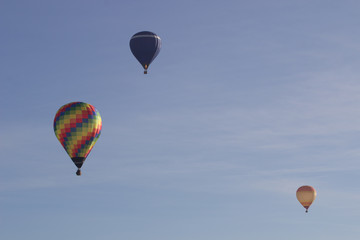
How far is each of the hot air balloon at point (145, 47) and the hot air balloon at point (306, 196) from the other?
143 feet

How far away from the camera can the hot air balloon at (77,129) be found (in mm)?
114875

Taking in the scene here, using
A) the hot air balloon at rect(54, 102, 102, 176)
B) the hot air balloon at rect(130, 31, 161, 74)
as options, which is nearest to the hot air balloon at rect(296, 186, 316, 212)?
the hot air balloon at rect(130, 31, 161, 74)

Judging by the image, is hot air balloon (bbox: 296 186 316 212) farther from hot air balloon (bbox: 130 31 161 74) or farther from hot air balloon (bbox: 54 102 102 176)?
hot air balloon (bbox: 54 102 102 176)

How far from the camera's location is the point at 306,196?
152m

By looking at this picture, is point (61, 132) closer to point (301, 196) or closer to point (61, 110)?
point (61, 110)

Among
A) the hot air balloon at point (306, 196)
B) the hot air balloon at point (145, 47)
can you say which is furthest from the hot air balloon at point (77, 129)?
the hot air balloon at point (306, 196)

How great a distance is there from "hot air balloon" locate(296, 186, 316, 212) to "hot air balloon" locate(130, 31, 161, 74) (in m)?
43.6

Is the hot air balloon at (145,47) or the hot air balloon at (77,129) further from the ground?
the hot air balloon at (145,47)

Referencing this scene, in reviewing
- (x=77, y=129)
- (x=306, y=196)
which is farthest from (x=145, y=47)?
(x=306, y=196)

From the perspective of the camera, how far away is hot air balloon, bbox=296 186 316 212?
152 metres

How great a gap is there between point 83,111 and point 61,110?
3.26 meters

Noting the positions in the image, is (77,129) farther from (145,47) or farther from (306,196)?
(306,196)

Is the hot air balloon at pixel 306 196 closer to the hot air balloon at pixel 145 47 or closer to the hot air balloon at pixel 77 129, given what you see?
the hot air balloon at pixel 145 47

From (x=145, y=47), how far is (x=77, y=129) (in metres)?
16.6
